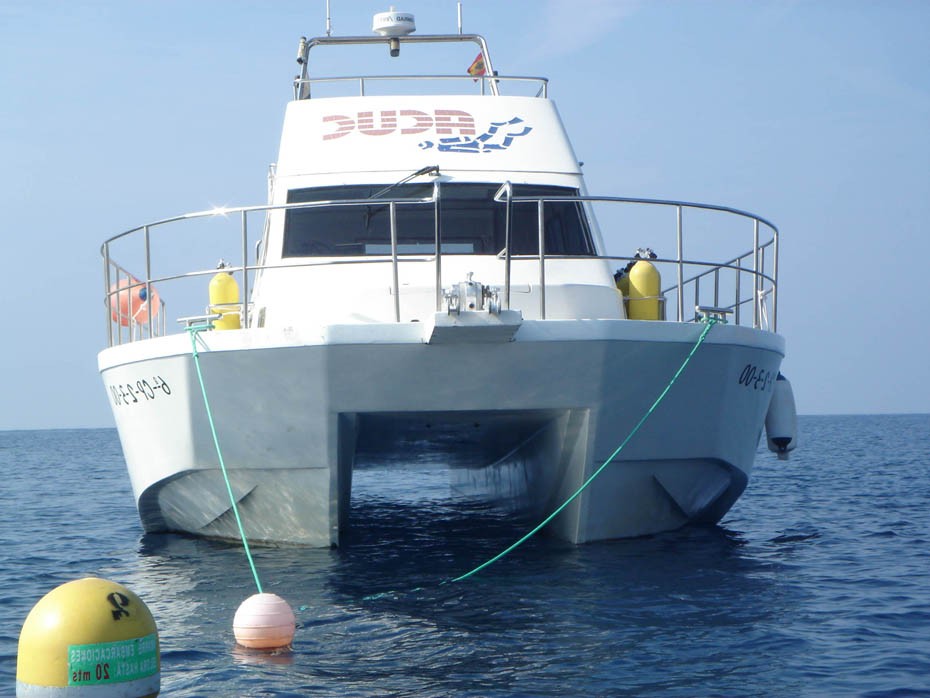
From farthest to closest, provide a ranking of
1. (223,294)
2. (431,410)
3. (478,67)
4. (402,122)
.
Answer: (478,67) < (402,122) < (223,294) < (431,410)

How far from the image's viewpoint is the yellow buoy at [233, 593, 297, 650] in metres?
5.75

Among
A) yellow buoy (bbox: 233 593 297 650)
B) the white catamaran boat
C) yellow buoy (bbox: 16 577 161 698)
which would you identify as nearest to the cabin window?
the white catamaran boat

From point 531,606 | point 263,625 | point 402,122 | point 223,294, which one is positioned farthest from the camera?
point 402,122

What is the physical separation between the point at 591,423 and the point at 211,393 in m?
2.51

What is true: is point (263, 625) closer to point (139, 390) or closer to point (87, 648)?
point (87, 648)

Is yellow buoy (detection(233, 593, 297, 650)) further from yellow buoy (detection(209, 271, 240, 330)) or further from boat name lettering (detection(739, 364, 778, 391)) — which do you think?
boat name lettering (detection(739, 364, 778, 391))

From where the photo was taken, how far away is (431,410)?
7.46 m

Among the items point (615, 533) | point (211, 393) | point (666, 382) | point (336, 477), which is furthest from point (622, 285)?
point (211, 393)

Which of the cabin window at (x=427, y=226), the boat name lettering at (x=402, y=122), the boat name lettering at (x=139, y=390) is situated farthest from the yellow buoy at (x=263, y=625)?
the boat name lettering at (x=402, y=122)

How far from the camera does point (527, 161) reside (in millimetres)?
9320

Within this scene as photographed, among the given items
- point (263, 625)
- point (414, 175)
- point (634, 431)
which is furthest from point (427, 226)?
point (263, 625)

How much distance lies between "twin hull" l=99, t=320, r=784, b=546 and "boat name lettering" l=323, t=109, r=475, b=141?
246cm

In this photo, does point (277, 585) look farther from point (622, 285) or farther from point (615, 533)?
point (622, 285)

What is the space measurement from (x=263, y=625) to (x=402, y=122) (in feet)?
16.8
